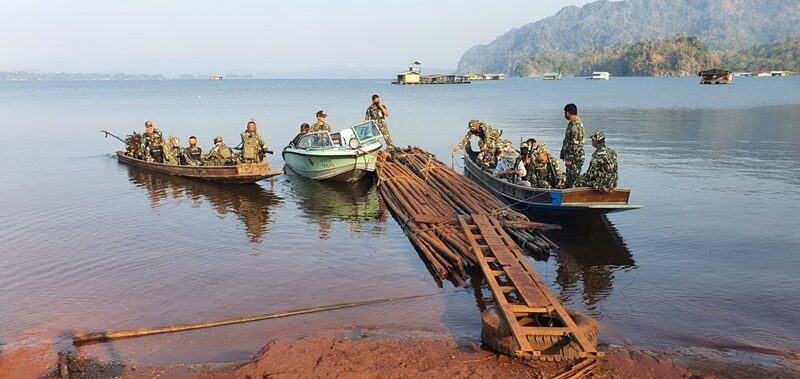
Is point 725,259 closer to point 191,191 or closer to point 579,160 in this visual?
point 579,160

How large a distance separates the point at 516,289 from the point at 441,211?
5.99m

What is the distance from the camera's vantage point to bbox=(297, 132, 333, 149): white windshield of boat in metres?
22.2

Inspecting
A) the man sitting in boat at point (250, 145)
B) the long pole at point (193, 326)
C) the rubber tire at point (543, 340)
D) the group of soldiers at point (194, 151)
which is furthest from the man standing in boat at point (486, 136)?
the rubber tire at point (543, 340)

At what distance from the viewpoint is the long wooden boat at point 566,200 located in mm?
14602

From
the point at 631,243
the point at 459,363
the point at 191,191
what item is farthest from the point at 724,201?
the point at 191,191

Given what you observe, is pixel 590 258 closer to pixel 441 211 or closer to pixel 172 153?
pixel 441 211

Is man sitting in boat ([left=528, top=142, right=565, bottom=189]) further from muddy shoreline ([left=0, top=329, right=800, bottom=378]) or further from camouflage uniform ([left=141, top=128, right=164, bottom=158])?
camouflage uniform ([left=141, top=128, right=164, bottom=158])

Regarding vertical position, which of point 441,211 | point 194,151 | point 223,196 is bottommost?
point 223,196

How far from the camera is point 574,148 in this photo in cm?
1547

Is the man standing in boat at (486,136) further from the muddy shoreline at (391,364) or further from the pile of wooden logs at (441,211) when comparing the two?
the muddy shoreline at (391,364)

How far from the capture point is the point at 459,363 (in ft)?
27.0

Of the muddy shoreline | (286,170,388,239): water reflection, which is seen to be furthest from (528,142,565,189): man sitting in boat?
the muddy shoreline

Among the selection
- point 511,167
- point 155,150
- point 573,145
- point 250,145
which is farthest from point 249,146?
point 573,145

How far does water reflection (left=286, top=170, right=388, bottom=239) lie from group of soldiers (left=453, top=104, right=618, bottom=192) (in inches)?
164
